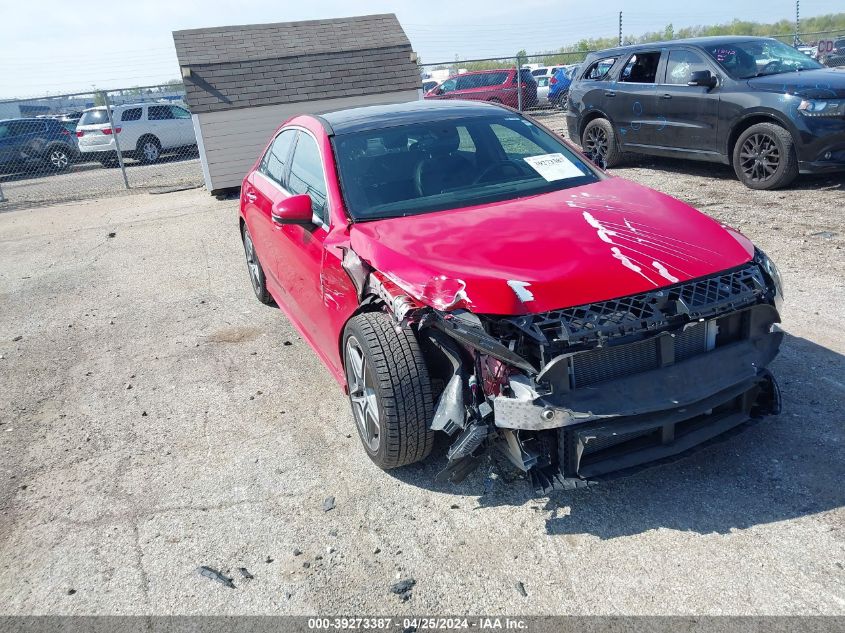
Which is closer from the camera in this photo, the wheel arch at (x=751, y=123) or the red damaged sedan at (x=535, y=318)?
the red damaged sedan at (x=535, y=318)

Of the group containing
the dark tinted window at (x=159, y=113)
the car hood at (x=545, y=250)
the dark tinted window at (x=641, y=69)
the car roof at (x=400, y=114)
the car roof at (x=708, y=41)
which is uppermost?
the car roof at (x=708, y=41)

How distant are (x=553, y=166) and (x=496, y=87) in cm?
1773

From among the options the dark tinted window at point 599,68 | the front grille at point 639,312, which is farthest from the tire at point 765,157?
the front grille at point 639,312

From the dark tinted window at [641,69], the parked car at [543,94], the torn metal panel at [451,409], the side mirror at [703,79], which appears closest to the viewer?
the torn metal panel at [451,409]

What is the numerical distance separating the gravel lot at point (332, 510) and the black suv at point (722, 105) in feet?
10.3

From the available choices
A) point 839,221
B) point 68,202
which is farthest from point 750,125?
point 68,202

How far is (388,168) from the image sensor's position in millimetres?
4074

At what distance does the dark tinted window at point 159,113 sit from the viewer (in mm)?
19308

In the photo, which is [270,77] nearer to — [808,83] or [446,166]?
[808,83]

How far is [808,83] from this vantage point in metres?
7.89

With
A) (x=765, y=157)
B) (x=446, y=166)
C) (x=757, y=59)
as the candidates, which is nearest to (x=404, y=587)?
(x=446, y=166)

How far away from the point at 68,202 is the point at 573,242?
1354 centimetres

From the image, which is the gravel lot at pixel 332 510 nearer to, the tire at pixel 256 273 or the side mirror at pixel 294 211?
the tire at pixel 256 273

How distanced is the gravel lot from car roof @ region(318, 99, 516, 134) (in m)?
1.68
